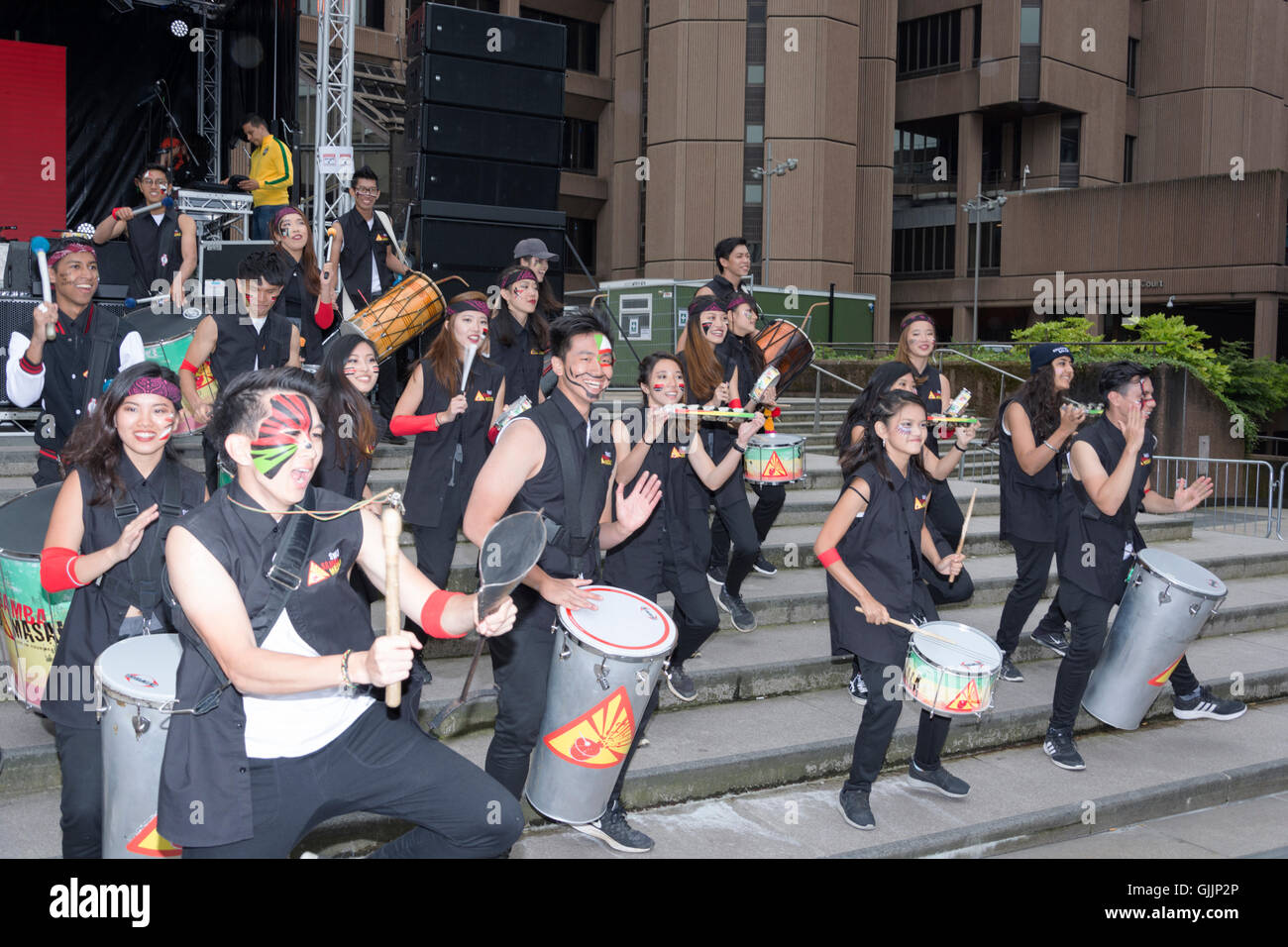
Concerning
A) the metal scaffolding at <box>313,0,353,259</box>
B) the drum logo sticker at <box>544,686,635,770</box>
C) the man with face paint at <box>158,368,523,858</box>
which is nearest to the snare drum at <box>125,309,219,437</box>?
the drum logo sticker at <box>544,686,635,770</box>

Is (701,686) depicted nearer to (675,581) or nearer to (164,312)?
(675,581)

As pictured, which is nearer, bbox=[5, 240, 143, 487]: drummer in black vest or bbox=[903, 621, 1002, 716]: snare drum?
bbox=[903, 621, 1002, 716]: snare drum

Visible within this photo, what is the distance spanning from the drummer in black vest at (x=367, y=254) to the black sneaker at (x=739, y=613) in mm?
3160

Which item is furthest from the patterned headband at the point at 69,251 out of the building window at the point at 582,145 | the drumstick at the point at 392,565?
the building window at the point at 582,145

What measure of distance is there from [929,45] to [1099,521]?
1359 inches

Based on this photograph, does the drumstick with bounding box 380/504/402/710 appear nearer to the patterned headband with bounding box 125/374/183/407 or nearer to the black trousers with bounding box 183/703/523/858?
the black trousers with bounding box 183/703/523/858

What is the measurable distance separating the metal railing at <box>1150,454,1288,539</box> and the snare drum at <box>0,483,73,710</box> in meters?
8.52

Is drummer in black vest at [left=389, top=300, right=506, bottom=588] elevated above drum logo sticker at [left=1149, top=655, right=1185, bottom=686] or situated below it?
above

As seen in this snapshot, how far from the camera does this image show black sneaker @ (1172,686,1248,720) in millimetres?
6824

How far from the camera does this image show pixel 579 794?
4215mm

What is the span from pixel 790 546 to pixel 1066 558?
2.74 meters

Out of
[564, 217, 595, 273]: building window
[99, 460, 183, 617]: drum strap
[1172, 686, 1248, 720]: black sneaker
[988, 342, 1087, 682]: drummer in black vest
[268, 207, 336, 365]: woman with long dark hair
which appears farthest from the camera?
[564, 217, 595, 273]: building window

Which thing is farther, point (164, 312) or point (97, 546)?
point (164, 312)
